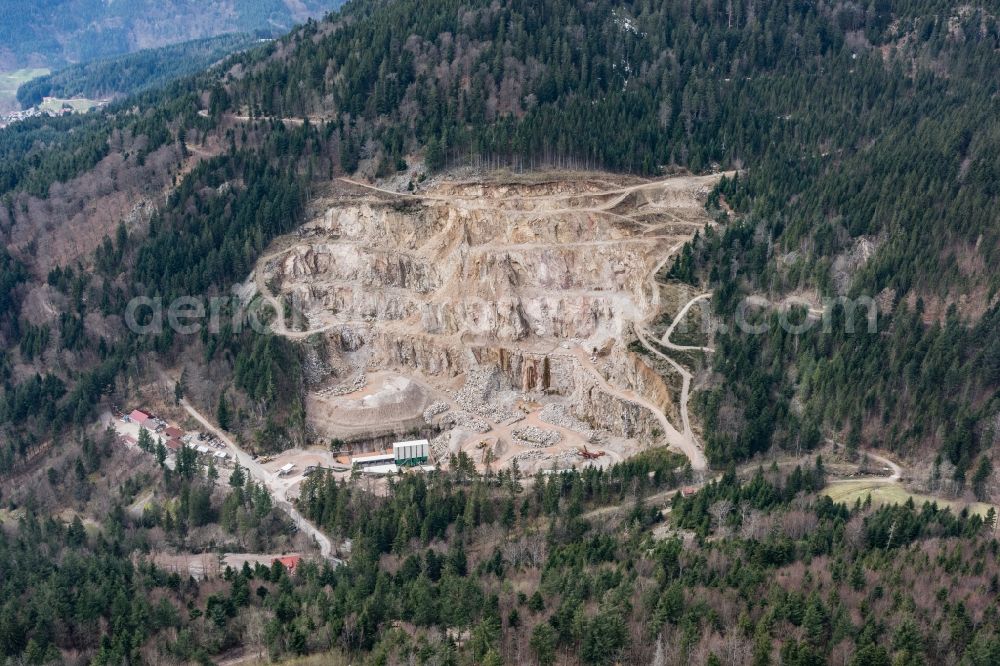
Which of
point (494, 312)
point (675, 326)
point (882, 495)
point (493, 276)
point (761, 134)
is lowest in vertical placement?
point (882, 495)

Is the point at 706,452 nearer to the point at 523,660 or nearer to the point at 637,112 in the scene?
the point at 523,660

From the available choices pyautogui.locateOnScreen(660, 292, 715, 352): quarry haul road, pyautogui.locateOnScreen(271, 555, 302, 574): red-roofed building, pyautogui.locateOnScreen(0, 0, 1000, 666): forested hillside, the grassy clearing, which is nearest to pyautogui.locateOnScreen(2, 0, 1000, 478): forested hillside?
pyautogui.locateOnScreen(0, 0, 1000, 666): forested hillside

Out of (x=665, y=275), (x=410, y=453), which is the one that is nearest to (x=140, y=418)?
(x=410, y=453)

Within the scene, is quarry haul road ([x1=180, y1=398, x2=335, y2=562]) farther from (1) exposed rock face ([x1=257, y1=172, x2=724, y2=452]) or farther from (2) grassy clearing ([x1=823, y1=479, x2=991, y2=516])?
(2) grassy clearing ([x1=823, y1=479, x2=991, y2=516])

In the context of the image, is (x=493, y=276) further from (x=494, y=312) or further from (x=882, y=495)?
(x=882, y=495)

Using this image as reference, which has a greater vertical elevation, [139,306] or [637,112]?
[637,112]

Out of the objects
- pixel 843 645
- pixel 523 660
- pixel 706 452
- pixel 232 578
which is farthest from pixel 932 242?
pixel 232 578
